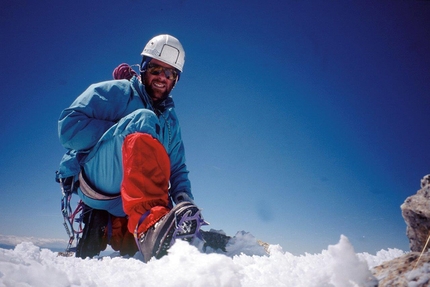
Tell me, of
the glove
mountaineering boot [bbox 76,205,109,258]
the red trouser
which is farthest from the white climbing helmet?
the red trouser

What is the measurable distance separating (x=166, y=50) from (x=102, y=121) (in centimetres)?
214

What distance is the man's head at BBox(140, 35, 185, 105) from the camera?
386cm

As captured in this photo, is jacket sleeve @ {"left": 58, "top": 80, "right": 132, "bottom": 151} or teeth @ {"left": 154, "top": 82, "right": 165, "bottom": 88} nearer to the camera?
jacket sleeve @ {"left": 58, "top": 80, "right": 132, "bottom": 151}

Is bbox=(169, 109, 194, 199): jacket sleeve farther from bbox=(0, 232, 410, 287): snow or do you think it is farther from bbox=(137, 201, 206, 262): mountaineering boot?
bbox=(0, 232, 410, 287): snow

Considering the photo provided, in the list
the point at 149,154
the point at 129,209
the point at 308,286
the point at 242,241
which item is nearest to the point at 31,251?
the point at 129,209

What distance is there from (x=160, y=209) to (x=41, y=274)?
2.88 feet

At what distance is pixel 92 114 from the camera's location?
2732 millimetres

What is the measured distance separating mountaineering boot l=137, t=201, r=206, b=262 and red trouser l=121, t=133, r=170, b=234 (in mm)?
65

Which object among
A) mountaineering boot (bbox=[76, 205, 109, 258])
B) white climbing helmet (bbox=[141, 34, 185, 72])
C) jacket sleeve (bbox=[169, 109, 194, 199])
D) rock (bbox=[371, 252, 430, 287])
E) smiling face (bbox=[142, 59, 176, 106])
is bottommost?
mountaineering boot (bbox=[76, 205, 109, 258])

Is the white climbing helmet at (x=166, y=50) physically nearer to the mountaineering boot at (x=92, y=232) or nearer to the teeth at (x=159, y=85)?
the teeth at (x=159, y=85)

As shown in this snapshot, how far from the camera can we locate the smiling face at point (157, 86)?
3.82 metres

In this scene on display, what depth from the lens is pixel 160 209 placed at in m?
1.69

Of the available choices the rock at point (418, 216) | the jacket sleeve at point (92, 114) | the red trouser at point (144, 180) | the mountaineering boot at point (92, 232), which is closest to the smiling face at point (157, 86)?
the jacket sleeve at point (92, 114)

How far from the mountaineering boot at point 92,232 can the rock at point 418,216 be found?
3177 mm
